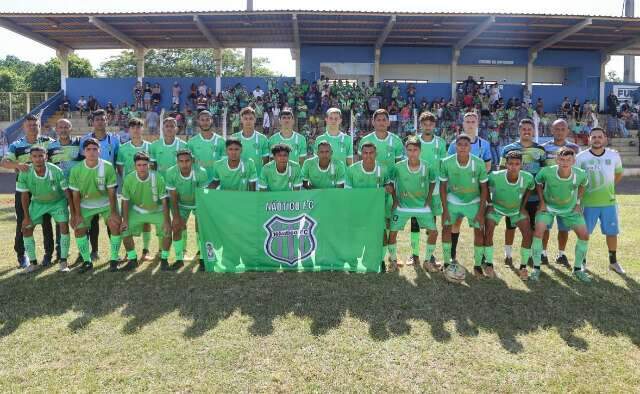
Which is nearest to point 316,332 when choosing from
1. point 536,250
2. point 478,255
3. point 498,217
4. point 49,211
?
point 478,255

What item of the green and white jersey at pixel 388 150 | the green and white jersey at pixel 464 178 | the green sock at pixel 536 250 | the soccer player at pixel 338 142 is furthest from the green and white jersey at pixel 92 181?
the green sock at pixel 536 250

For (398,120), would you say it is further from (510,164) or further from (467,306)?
(467,306)

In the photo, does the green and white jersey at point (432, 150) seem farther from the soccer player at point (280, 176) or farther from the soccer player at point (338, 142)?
the soccer player at point (280, 176)

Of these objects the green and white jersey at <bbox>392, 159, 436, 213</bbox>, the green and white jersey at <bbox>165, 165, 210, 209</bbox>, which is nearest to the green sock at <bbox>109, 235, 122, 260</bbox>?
the green and white jersey at <bbox>165, 165, 210, 209</bbox>

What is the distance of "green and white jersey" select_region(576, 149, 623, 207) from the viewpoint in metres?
6.45

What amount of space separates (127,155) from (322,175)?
2.99 meters

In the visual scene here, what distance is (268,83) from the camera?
23.3 meters

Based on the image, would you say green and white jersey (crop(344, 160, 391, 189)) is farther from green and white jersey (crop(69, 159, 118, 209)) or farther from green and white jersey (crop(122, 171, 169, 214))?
green and white jersey (crop(69, 159, 118, 209))

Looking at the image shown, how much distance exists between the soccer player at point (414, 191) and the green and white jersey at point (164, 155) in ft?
10.7

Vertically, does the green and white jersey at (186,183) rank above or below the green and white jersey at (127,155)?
below

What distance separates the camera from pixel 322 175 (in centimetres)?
658

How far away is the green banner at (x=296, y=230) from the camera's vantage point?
6.21m

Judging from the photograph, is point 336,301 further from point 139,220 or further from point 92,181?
point 92,181

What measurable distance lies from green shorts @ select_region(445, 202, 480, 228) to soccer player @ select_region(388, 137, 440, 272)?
0.24 meters
